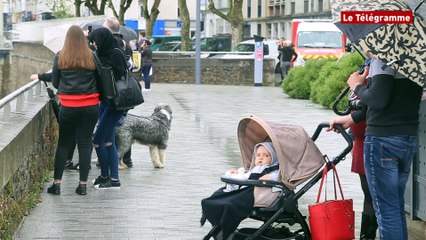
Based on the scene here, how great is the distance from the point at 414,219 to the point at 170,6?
288 feet

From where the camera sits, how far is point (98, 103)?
10.7m

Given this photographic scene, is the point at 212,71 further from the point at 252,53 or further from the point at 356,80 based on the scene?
the point at 356,80

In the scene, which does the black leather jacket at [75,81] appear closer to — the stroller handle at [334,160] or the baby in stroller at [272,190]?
the baby in stroller at [272,190]

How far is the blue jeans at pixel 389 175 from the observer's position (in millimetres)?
7078

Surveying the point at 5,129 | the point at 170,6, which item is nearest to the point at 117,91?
the point at 5,129

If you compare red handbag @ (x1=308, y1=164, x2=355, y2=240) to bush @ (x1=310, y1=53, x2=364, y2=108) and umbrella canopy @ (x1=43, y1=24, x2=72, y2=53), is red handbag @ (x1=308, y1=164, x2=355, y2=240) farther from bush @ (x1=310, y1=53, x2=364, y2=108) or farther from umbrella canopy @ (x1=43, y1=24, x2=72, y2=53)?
bush @ (x1=310, y1=53, x2=364, y2=108)

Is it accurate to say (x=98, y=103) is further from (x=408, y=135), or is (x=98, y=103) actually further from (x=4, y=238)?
(x=408, y=135)

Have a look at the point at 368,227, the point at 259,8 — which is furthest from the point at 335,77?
the point at 259,8

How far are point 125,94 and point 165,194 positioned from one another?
3.59 feet

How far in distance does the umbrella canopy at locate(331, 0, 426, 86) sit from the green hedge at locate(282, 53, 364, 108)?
15082 mm

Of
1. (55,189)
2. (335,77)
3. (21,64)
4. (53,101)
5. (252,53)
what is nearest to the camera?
(55,189)

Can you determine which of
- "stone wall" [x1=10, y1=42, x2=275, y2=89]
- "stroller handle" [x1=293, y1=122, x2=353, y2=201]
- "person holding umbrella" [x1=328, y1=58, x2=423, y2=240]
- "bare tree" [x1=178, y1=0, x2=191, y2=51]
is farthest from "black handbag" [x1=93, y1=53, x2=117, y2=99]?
"bare tree" [x1=178, y1=0, x2=191, y2=51]

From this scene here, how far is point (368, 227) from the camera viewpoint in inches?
331

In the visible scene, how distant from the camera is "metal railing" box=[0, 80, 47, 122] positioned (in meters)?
9.48
